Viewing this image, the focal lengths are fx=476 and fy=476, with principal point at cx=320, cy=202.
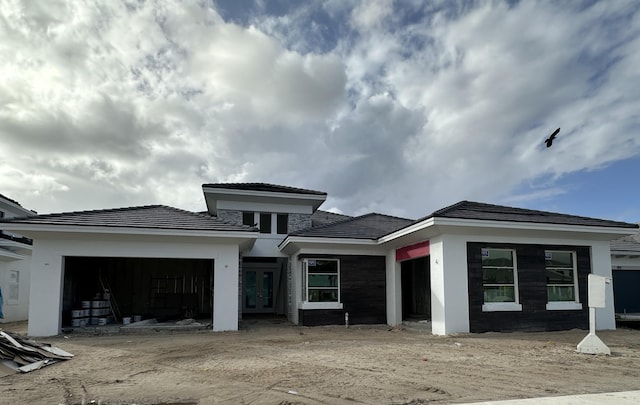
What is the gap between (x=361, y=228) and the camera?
18.2m

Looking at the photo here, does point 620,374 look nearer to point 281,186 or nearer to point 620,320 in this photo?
point 620,320

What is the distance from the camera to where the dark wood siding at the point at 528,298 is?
13531 millimetres

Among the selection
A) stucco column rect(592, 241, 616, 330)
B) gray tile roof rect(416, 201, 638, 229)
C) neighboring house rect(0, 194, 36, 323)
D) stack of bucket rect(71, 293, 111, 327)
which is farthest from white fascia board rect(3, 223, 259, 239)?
stucco column rect(592, 241, 616, 330)

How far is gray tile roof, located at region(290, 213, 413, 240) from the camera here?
1669 cm

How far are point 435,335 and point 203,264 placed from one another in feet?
39.9

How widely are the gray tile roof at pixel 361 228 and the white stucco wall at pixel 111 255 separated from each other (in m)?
2.85

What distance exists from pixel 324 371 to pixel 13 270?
2212 centimetres

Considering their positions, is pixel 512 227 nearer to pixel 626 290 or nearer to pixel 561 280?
pixel 561 280

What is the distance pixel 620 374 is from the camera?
805 cm

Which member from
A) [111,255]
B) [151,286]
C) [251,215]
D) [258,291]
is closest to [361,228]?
[251,215]

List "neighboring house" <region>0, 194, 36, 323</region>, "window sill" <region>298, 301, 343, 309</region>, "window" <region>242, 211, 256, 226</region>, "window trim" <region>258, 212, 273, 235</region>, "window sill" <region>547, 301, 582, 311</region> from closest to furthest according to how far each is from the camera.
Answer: "window sill" <region>547, 301, 582, 311</region>, "window sill" <region>298, 301, 343, 309</region>, "window" <region>242, 211, 256, 226</region>, "window trim" <region>258, 212, 273, 235</region>, "neighboring house" <region>0, 194, 36, 323</region>

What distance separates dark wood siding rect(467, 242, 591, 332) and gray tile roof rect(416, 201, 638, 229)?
33.0 inches

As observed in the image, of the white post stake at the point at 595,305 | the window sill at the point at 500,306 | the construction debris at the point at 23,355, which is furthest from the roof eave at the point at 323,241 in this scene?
the construction debris at the point at 23,355

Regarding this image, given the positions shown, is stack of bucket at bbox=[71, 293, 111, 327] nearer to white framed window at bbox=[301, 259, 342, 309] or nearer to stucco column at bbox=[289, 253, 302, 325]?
stucco column at bbox=[289, 253, 302, 325]
